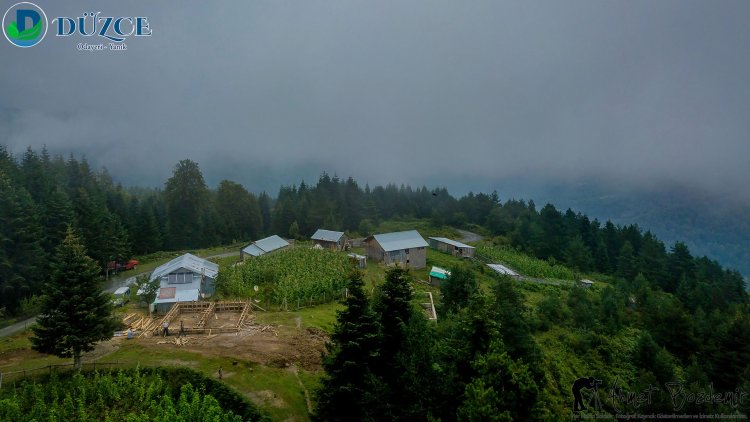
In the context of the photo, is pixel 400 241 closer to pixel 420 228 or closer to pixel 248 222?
pixel 420 228

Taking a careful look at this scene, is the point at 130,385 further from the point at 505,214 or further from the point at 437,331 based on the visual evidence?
the point at 505,214

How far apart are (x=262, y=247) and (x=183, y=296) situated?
2306 cm

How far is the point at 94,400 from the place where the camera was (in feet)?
64.6

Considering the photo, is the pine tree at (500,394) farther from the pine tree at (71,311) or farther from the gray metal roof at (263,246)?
the gray metal roof at (263,246)

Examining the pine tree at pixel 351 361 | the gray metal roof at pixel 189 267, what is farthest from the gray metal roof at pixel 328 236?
the pine tree at pixel 351 361

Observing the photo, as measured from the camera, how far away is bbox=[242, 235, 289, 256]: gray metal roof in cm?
5694

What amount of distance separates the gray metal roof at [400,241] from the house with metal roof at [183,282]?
22972 millimetres

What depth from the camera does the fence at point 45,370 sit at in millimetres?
20656

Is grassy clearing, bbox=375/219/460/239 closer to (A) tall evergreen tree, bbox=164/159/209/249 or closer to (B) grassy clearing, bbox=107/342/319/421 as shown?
(A) tall evergreen tree, bbox=164/159/209/249

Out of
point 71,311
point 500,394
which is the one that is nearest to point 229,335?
point 71,311

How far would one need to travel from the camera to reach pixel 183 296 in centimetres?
3541

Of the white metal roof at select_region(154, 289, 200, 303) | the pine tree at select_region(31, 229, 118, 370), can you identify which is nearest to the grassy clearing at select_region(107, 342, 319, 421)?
the pine tree at select_region(31, 229, 118, 370)

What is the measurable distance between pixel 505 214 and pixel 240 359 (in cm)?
8042

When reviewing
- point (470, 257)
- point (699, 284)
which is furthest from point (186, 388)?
point (699, 284)
